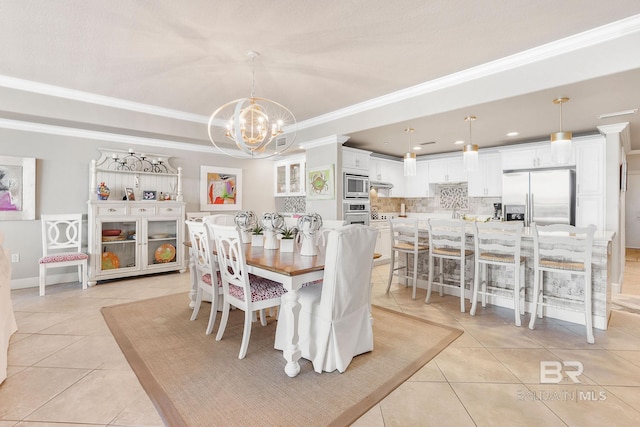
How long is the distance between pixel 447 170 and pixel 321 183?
283cm

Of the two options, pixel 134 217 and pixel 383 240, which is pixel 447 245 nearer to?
pixel 383 240

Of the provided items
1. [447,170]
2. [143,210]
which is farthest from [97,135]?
[447,170]

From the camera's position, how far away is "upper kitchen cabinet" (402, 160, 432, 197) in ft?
20.8

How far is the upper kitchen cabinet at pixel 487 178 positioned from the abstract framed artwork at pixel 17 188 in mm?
6836

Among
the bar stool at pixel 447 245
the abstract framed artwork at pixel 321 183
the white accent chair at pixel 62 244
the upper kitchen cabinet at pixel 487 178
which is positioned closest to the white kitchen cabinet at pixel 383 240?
the abstract framed artwork at pixel 321 183

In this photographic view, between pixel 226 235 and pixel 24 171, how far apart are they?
371 centimetres

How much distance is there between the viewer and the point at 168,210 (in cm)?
486

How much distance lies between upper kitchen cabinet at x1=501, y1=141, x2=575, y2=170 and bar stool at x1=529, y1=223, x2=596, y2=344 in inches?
89.9

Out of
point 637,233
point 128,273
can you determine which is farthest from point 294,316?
point 637,233

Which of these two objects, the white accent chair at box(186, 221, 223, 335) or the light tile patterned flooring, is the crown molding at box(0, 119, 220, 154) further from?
the white accent chair at box(186, 221, 223, 335)

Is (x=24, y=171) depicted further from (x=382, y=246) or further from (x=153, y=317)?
(x=382, y=246)

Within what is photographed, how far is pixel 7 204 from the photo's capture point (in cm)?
402

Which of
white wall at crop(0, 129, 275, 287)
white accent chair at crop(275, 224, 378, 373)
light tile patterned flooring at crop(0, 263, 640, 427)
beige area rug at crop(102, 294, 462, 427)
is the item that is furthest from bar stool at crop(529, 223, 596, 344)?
white wall at crop(0, 129, 275, 287)

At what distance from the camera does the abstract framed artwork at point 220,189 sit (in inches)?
222
